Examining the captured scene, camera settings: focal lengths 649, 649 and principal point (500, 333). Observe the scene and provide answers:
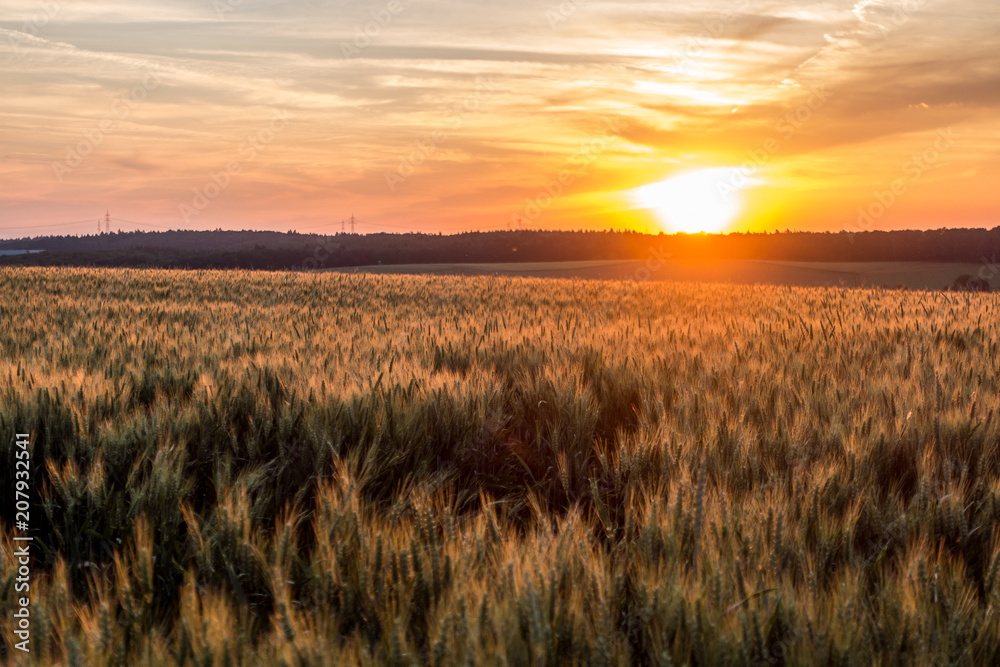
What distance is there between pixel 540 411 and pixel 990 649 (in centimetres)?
211

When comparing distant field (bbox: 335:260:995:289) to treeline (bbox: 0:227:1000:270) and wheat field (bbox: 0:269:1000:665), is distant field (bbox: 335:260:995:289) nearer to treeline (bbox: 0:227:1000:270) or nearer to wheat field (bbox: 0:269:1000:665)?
treeline (bbox: 0:227:1000:270)

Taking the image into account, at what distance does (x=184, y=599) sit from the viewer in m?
1.32

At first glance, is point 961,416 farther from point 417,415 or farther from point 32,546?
point 32,546

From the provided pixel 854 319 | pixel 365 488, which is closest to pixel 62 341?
pixel 365 488

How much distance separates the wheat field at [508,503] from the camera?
128 centimetres

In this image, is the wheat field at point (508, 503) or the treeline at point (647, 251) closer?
the wheat field at point (508, 503)

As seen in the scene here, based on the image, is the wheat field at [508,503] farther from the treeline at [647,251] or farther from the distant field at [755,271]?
the treeline at [647,251]

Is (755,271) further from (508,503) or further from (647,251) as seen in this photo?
(508,503)

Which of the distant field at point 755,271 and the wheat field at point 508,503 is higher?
the distant field at point 755,271

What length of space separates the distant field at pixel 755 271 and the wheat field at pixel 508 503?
29193 mm

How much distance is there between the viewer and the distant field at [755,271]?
114ft

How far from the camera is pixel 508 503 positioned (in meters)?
2.43

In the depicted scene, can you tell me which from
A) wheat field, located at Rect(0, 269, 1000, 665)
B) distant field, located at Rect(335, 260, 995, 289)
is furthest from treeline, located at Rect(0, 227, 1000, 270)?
wheat field, located at Rect(0, 269, 1000, 665)

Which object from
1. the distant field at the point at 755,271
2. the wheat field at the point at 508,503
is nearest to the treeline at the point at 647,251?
the distant field at the point at 755,271
